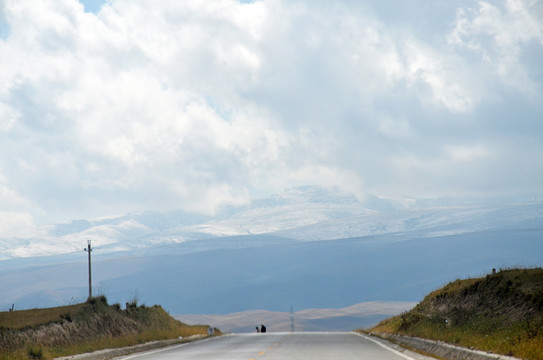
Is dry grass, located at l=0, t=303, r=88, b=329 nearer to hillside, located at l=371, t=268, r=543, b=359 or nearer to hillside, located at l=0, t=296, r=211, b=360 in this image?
hillside, located at l=0, t=296, r=211, b=360

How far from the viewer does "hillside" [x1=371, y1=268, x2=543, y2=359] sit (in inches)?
826

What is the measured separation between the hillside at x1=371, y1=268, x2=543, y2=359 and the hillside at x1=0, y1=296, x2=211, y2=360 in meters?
13.9

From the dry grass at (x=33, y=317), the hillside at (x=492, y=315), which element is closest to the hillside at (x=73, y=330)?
the dry grass at (x=33, y=317)

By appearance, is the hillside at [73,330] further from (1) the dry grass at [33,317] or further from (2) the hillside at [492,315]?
(2) the hillside at [492,315]

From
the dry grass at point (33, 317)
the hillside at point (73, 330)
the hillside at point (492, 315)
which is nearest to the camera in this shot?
the hillside at point (492, 315)

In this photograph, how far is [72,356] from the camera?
26203 millimetres

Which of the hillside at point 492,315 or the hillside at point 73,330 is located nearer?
the hillside at point 492,315

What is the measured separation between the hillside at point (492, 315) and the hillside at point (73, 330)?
13902mm

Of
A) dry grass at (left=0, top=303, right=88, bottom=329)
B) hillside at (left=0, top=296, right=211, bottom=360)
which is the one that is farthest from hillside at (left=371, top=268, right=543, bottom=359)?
dry grass at (left=0, top=303, right=88, bottom=329)

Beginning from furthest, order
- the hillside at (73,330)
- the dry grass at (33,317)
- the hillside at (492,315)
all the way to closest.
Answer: the dry grass at (33,317) → the hillside at (73,330) → the hillside at (492,315)

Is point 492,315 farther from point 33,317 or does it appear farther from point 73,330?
point 33,317

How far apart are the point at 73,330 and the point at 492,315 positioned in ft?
60.6

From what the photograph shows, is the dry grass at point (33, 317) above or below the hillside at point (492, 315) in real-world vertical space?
above

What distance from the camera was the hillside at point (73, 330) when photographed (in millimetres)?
27531
